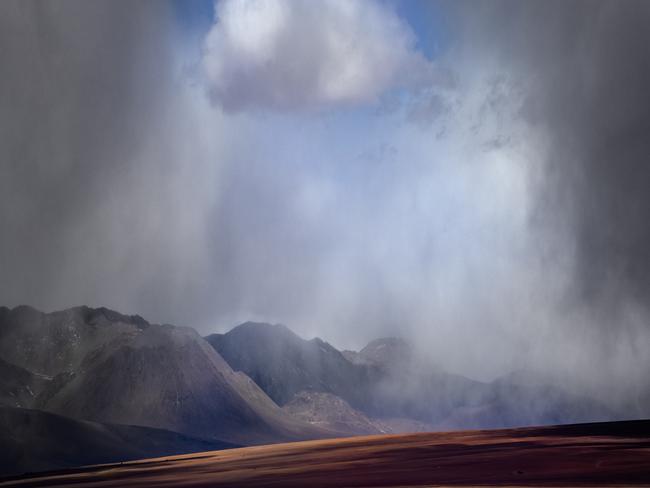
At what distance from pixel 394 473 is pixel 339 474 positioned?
22.2 feet

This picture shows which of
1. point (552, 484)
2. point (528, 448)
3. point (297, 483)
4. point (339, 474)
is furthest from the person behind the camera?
point (528, 448)

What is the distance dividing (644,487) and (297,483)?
31967mm

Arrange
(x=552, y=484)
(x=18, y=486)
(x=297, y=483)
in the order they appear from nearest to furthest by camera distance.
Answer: (x=552, y=484) → (x=297, y=483) → (x=18, y=486)

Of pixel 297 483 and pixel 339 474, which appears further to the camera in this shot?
pixel 339 474

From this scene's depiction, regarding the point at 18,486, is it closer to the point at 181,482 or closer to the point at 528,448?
the point at 181,482

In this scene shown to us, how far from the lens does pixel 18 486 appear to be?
359 ft

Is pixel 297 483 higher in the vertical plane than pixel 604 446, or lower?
lower

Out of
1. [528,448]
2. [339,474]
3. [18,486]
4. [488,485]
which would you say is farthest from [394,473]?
[18,486]

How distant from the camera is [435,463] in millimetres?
80750

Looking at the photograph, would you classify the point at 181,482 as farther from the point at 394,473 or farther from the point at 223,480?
the point at 394,473

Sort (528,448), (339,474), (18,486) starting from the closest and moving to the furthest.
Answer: (339,474), (528,448), (18,486)

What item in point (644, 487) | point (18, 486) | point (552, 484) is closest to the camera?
point (644, 487)

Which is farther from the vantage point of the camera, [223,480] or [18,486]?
[18,486]

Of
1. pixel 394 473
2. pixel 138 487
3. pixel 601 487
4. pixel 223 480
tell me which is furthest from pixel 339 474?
pixel 601 487
